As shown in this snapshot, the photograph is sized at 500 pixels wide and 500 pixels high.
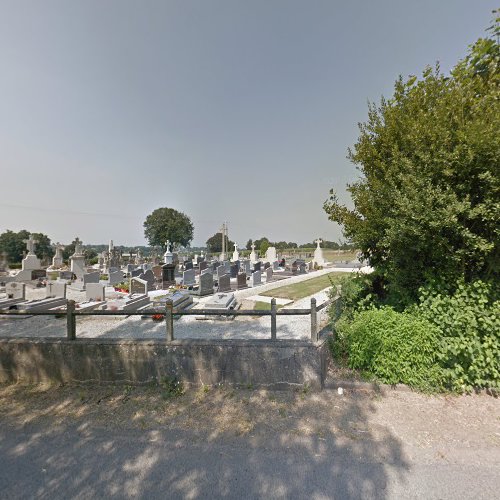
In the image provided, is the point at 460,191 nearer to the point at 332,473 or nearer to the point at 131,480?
the point at 332,473

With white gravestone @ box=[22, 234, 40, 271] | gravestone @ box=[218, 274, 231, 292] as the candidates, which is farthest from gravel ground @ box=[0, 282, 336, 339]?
white gravestone @ box=[22, 234, 40, 271]

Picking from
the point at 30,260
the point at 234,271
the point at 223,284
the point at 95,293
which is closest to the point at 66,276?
the point at 30,260

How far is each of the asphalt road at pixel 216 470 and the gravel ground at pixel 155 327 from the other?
10.8 ft

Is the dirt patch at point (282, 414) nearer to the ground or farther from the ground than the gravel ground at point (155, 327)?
nearer to the ground

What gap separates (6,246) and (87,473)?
74251 mm

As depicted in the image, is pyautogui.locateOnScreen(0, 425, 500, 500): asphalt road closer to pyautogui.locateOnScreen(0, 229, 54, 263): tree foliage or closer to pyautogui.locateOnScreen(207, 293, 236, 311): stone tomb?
pyautogui.locateOnScreen(207, 293, 236, 311): stone tomb

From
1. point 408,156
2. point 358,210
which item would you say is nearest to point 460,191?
point 408,156

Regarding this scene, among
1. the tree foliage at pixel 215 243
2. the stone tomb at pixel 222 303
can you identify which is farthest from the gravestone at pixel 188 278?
the tree foliage at pixel 215 243

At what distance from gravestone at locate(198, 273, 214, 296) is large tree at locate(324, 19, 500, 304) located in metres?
8.40

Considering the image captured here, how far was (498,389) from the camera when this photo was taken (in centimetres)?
371

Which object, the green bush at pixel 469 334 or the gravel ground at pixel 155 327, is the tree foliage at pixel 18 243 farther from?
the green bush at pixel 469 334

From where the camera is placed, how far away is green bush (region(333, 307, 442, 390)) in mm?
3787

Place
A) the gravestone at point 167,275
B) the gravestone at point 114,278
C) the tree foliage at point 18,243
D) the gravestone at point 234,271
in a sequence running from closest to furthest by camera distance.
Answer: the gravestone at point 167,275 < the gravestone at point 114,278 < the gravestone at point 234,271 < the tree foliage at point 18,243

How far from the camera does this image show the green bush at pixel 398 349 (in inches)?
149
